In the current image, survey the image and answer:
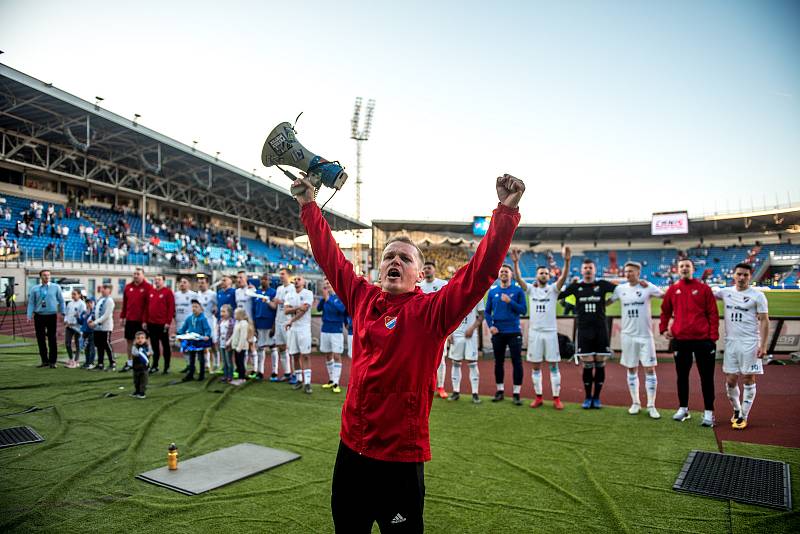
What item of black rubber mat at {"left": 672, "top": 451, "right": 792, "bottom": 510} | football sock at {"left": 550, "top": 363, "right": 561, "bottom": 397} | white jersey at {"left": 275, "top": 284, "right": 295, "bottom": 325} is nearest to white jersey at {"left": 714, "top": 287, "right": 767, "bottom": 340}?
black rubber mat at {"left": 672, "top": 451, "right": 792, "bottom": 510}

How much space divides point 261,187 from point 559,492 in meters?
35.7

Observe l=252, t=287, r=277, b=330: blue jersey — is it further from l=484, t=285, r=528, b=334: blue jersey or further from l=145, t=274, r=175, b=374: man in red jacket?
l=484, t=285, r=528, b=334: blue jersey

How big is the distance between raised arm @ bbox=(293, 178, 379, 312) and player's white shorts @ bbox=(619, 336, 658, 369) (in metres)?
6.10

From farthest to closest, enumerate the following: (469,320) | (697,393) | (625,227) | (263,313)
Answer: (625,227)
(263,313)
(469,320)
(697,393)

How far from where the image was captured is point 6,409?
5.64 m

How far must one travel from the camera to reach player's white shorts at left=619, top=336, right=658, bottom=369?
7.12m

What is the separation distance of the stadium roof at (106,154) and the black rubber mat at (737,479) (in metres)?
24.0

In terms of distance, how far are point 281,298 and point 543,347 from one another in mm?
5290

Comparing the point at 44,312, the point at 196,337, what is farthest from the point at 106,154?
the point at 196,337

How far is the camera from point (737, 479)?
4.44 metres

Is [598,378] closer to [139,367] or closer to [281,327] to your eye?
[281,327]

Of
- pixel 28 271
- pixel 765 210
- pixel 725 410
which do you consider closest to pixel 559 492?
pixel 725 410

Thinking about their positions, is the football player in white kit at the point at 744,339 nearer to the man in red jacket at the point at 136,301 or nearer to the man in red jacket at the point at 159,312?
the man in red jacket at the point at 159,312

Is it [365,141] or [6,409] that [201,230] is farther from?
[6,409]
